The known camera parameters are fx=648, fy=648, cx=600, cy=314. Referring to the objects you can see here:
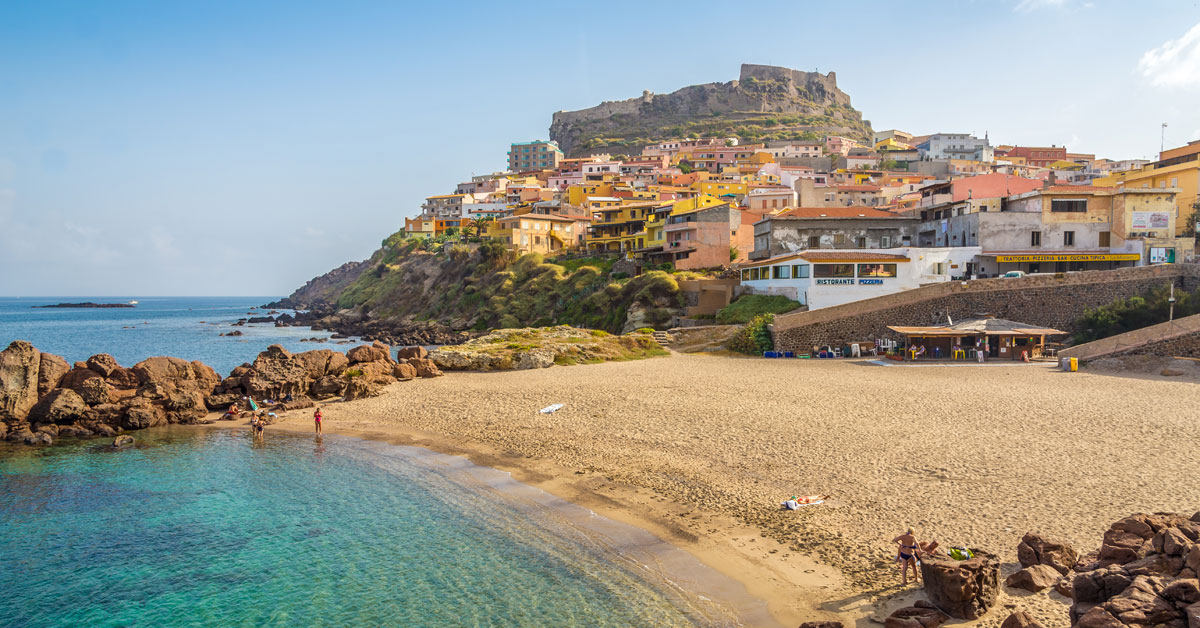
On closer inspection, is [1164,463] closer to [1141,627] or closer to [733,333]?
[1141,627]

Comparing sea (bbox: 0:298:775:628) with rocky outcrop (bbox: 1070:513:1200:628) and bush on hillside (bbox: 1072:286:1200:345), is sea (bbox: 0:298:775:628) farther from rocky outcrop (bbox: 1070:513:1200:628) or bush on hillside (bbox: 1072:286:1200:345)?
bush on hillside (bbox: 1072:286:1200:345)

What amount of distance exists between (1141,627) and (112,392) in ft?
109

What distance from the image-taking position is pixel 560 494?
55.8ft

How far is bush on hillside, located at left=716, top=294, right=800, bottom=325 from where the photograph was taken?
41688 mm

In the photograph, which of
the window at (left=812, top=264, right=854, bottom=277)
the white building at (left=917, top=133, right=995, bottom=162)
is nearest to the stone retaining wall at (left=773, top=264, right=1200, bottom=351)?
the window at (left=812, top=264, right=854, bottom=277)

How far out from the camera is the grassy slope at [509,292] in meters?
53.4

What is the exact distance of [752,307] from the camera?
43.6 metres

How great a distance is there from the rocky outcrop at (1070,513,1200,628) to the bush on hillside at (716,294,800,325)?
30122mm

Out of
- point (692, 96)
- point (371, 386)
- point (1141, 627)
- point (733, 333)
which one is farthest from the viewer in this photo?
point (692, 96)

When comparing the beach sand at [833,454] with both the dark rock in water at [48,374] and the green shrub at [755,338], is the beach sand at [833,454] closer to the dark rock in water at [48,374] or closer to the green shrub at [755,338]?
the green shrub at [755,338]

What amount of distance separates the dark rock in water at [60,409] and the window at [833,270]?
36.8 metres

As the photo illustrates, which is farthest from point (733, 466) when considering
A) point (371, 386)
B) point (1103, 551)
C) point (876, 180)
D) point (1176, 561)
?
point (876, 180)

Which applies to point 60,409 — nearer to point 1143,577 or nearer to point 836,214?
point 1143,577

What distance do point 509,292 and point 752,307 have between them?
3057 cm
